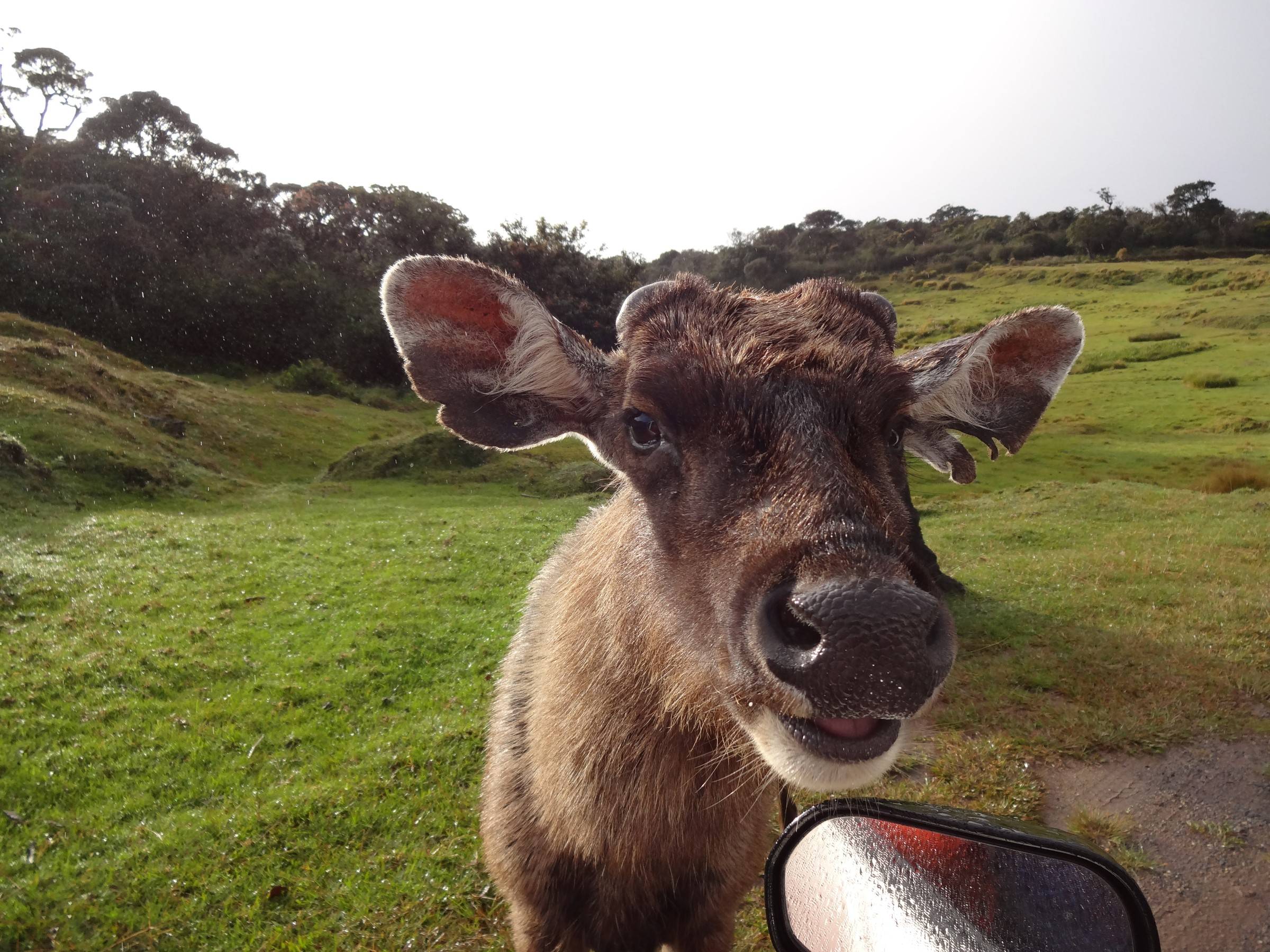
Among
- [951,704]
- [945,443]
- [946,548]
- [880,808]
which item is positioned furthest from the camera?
[946,548]

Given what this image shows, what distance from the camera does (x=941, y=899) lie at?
1662 millimetres

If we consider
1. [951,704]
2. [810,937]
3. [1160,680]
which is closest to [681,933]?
[810,937]

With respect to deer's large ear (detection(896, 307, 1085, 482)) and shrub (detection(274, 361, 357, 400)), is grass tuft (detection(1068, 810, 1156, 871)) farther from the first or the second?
shrub (detection(274, 361, 357, 400))

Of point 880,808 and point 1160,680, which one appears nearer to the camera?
point 880,808

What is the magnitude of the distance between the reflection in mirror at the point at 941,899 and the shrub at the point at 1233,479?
1902 cm

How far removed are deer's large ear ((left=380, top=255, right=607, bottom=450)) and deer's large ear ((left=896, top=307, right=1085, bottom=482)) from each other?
4.66 feet

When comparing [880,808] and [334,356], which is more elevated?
[334,356]

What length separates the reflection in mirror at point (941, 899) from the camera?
4.85ft

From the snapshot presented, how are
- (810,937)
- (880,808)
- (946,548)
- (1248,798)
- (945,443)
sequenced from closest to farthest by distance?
(880,808) < (810,937) < (945,443) < (1248,798) < (946,548)

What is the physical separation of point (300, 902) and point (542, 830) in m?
2.36

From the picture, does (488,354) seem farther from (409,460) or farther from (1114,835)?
(409,460)

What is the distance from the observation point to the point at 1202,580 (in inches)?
382

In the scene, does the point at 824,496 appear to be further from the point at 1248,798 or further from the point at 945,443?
the point at 1248,798

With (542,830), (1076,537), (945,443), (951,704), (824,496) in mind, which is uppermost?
(824,496)
